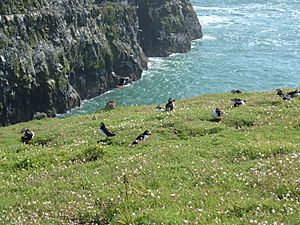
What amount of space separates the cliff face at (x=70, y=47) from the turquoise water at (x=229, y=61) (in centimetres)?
433

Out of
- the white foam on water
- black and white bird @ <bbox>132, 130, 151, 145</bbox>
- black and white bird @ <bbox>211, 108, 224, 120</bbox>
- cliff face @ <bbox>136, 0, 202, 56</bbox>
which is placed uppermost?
black and white bird @ <bbox>132, 130, 151, 145</bbox>

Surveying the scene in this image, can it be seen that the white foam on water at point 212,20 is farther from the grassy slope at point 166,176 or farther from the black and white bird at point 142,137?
the black and white bird at point 142,137

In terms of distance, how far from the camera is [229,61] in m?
123

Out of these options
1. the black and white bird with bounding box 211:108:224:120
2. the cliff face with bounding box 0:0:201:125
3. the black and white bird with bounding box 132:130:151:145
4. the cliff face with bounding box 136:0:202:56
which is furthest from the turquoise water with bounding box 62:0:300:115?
the black and white bird with bounding box 132:130:151:145

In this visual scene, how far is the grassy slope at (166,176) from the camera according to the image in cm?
1666

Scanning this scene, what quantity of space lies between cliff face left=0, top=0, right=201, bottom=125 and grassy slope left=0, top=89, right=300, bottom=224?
164ft

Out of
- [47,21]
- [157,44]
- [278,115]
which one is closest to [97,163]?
[278,115]

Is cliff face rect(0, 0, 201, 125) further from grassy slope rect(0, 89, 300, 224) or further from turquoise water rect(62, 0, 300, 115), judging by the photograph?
grassy slope rect(0, 89, 300, 224)

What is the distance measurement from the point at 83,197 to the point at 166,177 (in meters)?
3.57

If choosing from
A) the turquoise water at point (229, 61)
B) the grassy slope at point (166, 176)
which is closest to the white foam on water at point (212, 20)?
the turquoise water at point (229, 61)

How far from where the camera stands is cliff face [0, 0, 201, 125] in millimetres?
82600

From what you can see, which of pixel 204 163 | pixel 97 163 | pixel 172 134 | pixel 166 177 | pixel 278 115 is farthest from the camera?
pixel 278 115

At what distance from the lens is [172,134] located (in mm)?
32625

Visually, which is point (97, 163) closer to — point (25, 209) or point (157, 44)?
point (25, 209)
